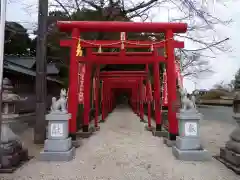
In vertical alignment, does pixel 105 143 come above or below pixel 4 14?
below

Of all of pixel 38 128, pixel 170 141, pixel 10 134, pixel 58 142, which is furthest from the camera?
pixel 38 128

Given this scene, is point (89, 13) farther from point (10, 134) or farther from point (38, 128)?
point (10, 134)

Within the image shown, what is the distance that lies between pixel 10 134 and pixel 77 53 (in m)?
2.85

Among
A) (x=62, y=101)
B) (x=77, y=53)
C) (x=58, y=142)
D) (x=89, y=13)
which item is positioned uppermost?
(x=89, y=13)

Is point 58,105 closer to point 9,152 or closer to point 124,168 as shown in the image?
point 9,152

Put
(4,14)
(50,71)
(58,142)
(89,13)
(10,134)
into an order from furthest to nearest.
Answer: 1. (50,71)
2. (89,13)
3. (58,142)
4. (10,134)
5. (4,14)

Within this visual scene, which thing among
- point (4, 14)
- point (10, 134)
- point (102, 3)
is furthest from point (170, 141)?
point (102, 3)

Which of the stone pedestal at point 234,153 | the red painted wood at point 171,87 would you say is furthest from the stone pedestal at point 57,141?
the stone pedestal at point 234,153

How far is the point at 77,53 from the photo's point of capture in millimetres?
6707

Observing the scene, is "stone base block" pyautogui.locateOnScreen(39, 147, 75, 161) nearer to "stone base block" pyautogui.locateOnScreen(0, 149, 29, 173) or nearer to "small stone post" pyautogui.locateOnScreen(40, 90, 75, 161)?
"small stone post" pyautogui.locateOnScreen(40, 90, 75, 161)

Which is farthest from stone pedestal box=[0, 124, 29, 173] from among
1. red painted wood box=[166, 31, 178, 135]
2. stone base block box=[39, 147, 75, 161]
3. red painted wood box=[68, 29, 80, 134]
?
red painted wood box=[166, 31, 178, 135]

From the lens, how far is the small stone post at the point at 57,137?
5191 mm

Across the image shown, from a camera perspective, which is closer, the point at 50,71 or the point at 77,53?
the point at 77,53

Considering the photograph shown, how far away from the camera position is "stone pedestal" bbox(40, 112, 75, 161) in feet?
17.0
